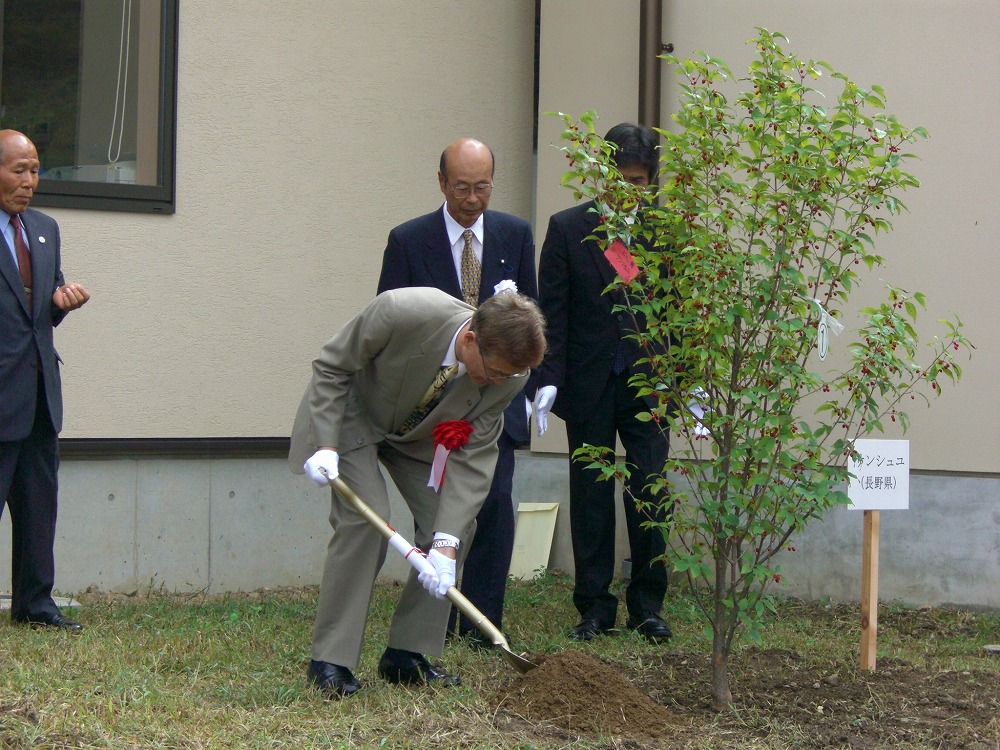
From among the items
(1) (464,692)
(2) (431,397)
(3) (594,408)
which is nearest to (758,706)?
(1) (464,692)

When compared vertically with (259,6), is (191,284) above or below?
below

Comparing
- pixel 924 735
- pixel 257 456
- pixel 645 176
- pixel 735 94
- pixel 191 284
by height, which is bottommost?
pixel 924 735

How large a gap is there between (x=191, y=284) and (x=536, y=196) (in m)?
2.12

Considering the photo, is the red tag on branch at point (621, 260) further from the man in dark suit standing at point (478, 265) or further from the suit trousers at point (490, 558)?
the suit trousers at point (490, 558)

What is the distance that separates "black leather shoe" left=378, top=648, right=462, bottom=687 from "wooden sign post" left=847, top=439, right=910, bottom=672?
159cm

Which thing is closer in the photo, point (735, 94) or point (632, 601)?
point (632, 601)

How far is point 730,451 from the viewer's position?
4.55 meters

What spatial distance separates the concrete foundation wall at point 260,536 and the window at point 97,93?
55.7 inches

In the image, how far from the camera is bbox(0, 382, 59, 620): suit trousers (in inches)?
220

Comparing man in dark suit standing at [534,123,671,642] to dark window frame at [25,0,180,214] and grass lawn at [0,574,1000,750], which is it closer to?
grass lawn at [0,574,1000,750]

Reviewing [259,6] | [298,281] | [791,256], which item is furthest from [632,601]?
[259,6]

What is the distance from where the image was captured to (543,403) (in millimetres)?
5707

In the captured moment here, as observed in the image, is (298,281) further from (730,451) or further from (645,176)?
(730,451)

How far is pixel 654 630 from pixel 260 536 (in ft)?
7.79
